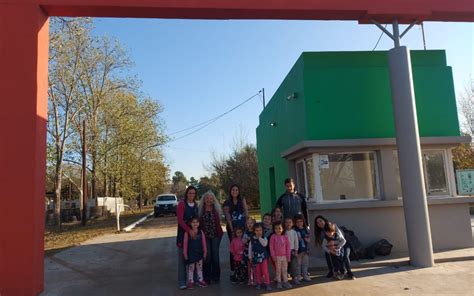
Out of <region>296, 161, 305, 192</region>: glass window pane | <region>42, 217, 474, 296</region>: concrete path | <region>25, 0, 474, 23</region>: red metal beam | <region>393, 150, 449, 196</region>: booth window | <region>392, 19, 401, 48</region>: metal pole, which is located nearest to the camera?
<region>42, 217, 474, 296</region>: concrete path

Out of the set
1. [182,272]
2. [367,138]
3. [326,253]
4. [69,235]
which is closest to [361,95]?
[367,138]

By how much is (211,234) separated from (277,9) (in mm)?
4566

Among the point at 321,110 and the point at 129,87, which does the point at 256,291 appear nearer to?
the point at 321,110

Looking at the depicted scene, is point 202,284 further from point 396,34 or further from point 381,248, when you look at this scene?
point 396,34

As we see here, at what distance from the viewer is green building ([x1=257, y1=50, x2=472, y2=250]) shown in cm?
996

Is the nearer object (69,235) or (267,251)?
(267,251)

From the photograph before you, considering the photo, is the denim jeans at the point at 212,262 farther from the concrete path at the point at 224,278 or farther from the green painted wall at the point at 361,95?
the green painted wall at the point at 361,95

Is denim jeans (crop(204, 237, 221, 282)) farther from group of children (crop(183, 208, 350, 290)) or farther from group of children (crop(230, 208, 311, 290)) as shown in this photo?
group of children (crop(230, 208, 311, 290))

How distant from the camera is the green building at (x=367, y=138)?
9.96m

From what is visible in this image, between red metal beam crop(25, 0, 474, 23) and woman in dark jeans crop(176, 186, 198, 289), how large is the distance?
3.48 meters

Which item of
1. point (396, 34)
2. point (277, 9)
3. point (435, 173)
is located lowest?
point (435, 173)

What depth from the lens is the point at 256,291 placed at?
6992 mm

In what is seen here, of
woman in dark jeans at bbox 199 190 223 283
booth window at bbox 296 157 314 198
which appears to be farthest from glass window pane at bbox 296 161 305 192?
woman in dark jeans at bbox 199 190 223 283

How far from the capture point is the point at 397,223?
998 cm
